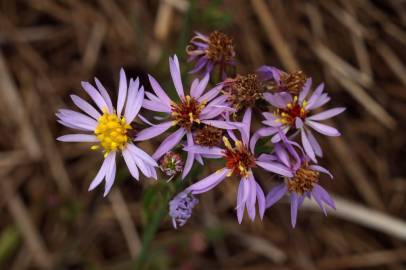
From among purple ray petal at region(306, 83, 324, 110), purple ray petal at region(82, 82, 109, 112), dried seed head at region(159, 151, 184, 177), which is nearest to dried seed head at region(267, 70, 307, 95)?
purple ray petal at region(306, 83, 324, 110)

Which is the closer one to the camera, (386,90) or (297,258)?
(297,258)

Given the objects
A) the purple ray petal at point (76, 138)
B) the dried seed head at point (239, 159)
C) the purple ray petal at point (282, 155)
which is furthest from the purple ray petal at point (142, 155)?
the purple ray petal at point (282, 155)

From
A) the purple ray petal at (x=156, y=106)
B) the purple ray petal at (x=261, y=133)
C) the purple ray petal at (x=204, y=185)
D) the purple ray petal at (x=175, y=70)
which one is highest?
the purple ray petal at (x=175, y=70)

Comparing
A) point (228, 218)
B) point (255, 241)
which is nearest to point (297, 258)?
point (255, 241)

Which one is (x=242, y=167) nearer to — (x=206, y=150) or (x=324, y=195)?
(x=206, y=150)

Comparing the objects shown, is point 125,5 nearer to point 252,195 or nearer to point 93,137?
point 93,137

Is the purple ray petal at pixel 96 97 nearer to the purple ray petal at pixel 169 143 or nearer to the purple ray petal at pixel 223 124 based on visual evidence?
the purple ray petal at pixel 169 143
